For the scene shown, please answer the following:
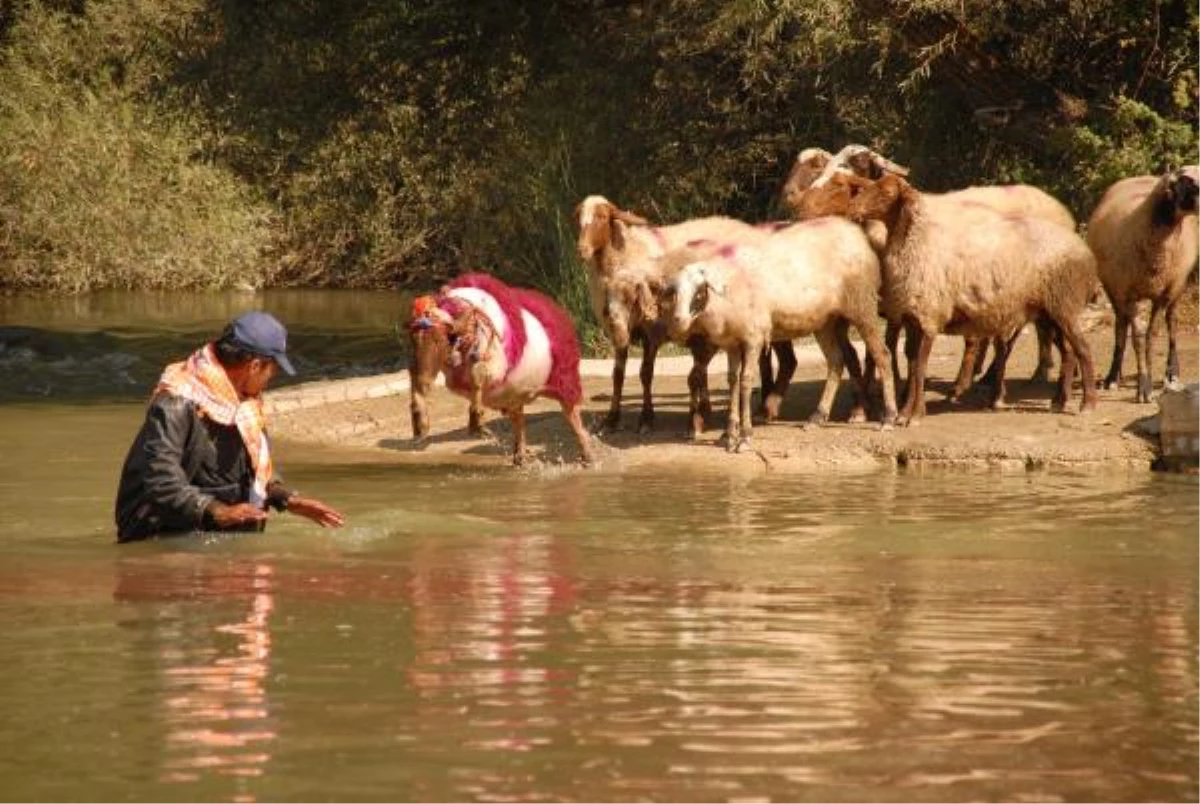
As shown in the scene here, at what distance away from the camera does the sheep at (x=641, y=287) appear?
1638 centimetres

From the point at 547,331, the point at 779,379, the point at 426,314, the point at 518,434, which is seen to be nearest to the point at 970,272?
the point at 779,379

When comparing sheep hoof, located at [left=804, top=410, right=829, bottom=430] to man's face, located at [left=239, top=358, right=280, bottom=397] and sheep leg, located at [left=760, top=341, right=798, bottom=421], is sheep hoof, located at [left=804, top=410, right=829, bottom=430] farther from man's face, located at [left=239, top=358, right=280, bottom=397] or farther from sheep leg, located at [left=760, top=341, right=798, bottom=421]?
man's face, located at [left=239, top=358, right=280, bottom=397]

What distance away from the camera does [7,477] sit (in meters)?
15.5

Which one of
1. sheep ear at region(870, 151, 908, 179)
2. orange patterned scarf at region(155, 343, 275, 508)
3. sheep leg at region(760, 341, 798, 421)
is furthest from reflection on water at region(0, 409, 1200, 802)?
sheep ear at region(870, 151, 908, 179)

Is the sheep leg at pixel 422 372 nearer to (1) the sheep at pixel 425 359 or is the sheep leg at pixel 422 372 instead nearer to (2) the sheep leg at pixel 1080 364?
(1) the sheep at pixel 425 359

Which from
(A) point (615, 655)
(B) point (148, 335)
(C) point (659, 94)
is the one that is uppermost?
(C) point (659, 94)

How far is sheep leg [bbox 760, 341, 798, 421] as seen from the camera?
17484mm

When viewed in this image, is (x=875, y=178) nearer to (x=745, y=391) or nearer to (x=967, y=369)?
(x=967, y=369)

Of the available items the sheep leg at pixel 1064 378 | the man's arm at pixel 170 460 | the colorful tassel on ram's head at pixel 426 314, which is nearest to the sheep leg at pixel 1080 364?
the sheep leg at pixel 1064 378

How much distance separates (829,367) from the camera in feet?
57.2

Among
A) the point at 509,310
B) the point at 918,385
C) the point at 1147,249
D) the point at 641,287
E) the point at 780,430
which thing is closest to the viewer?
the point at 509,310

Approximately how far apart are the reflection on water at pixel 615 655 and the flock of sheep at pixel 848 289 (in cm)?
241

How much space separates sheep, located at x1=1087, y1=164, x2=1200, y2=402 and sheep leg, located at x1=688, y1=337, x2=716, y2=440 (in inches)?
123

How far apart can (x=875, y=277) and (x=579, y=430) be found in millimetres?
2519
